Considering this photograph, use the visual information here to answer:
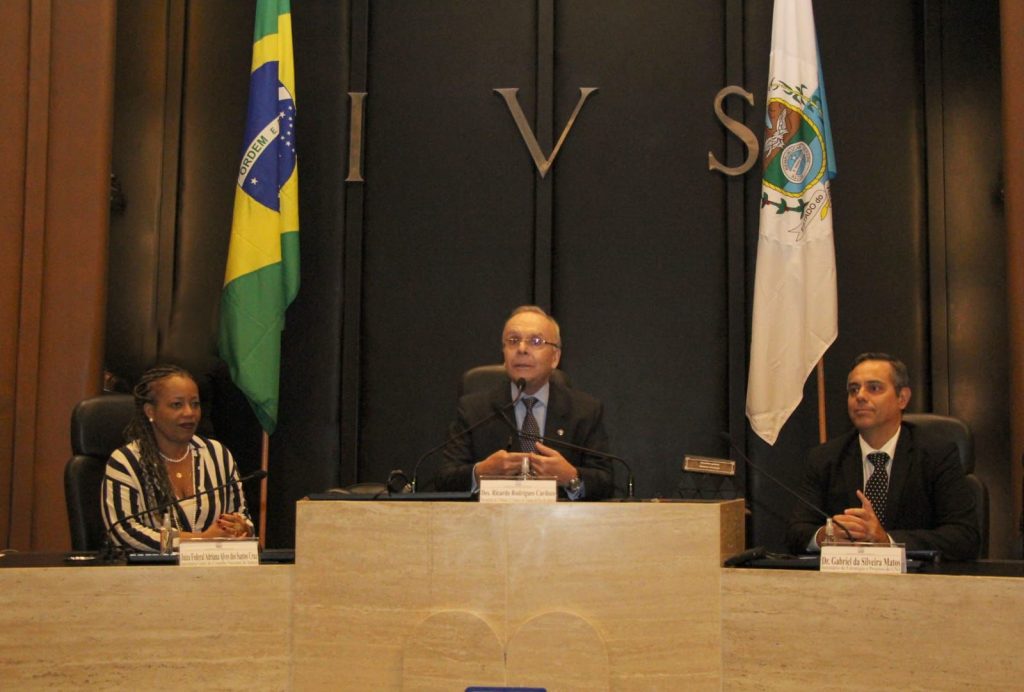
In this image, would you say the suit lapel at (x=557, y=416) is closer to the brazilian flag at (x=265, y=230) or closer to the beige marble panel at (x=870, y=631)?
the beige marble panel at (x=870, y=631)

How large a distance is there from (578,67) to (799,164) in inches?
42.3

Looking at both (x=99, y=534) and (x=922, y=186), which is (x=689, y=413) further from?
(x=99, y=534)

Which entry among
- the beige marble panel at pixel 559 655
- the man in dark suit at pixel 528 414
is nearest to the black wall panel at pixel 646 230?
the man in dark suit at pixel 528 414

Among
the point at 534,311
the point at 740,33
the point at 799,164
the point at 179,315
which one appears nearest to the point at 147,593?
the point at 534,311

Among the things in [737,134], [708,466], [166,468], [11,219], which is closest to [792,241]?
[737,134]

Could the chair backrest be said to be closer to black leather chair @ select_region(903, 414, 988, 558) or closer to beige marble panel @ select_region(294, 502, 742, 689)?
black leather chair @ select_region(903, 414, 988, 558)

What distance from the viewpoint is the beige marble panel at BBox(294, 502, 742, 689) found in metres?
2.19

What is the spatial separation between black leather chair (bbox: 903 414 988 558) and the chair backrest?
1.05 m

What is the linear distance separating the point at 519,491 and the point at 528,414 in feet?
3.49

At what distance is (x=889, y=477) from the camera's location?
10.2 ft

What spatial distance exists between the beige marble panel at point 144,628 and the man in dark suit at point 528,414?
96 centimetres

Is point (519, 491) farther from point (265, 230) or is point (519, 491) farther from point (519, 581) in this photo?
point (265, 230)

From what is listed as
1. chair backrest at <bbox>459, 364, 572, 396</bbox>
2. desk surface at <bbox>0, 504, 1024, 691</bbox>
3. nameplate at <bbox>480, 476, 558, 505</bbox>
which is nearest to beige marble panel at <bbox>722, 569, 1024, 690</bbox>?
desk surface at <bbox>0, 504, 1024, 691</bbox>

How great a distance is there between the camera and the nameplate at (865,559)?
7.09ft
